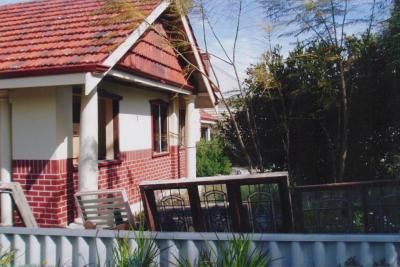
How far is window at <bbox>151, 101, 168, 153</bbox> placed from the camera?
1120 cm

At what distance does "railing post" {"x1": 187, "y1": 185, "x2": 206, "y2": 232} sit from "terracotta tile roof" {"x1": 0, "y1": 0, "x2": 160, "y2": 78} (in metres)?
2.52

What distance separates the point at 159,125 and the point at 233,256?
7.87m

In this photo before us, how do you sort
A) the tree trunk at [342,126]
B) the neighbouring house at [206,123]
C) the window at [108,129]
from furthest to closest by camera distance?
the neighbouring house at [206,123], the window at [108,129], the tree trunk at [342,126]

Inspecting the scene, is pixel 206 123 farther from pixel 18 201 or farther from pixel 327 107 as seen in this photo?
pixel 18 201

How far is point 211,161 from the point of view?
16828 mm

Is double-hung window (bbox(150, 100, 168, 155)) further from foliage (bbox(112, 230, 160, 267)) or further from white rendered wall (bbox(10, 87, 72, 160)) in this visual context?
foliage (bbox(112, 230, 160, 267))

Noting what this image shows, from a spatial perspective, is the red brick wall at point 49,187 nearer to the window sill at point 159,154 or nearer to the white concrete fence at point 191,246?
the white concrete fence at point 191,246

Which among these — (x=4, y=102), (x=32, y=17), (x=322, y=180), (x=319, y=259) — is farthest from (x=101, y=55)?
(x=322, y=180)

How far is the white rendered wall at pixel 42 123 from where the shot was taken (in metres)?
7.27

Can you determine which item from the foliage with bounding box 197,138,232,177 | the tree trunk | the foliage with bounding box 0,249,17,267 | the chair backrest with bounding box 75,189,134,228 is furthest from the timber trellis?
the foliage with bounding box 197,138,232,177

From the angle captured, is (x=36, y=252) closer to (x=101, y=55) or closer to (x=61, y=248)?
(x=61, y=248)

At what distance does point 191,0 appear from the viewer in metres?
7.96

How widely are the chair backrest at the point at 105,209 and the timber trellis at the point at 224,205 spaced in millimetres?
727

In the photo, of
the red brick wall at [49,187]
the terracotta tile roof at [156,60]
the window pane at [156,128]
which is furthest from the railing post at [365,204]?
the window pane at [156,128]
